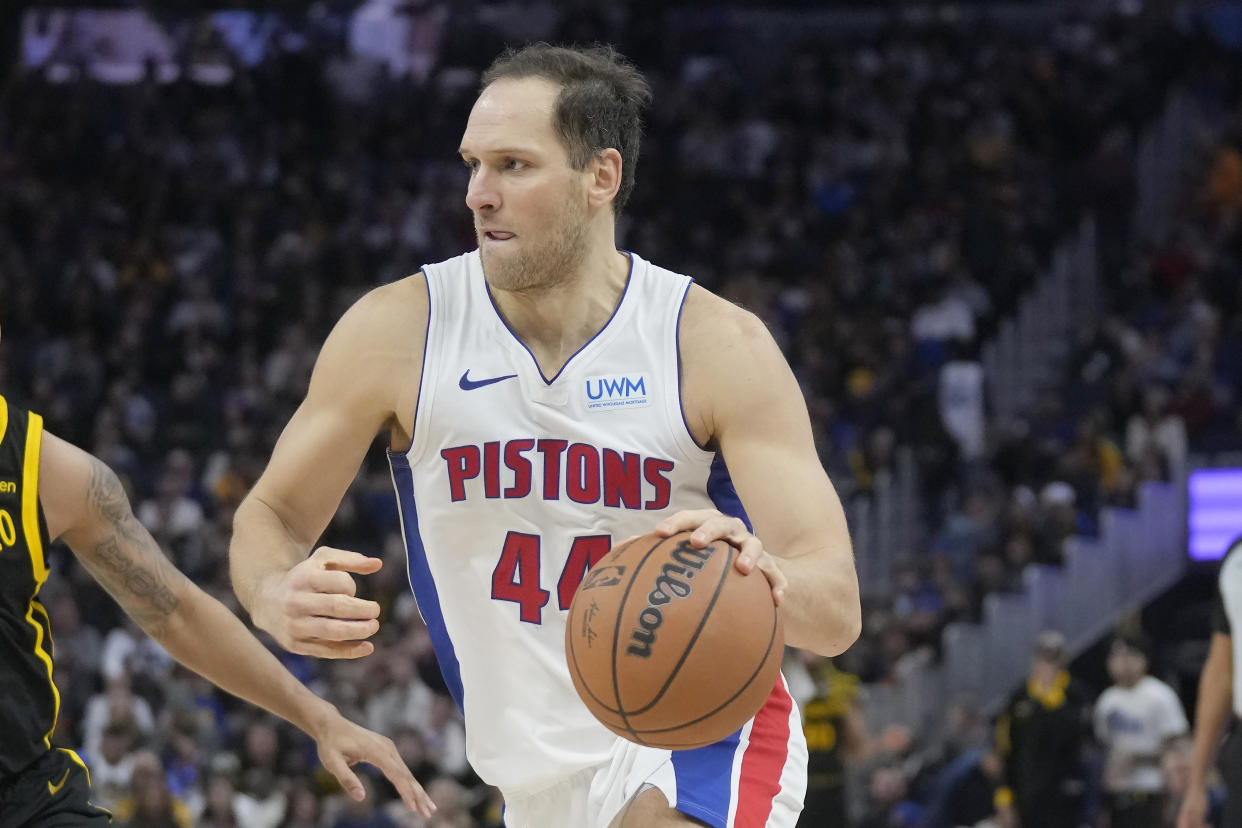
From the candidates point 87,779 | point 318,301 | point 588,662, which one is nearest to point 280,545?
point 87,779

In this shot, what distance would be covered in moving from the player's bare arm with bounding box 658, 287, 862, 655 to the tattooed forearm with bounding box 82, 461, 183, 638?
129 centimetres

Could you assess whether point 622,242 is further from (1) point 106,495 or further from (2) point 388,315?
(1) point 106,495

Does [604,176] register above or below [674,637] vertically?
above

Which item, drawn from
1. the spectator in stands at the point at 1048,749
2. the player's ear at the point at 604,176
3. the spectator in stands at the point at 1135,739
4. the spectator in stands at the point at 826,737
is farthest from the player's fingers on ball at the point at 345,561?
the spectator in stands at the point at 1135,739

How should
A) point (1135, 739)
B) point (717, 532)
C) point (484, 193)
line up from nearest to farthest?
point (717, 532) → point (484, 193) → point (1135, 739)

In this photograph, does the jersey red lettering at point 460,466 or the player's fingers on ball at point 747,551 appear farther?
the jersey red lettering at point 460,466

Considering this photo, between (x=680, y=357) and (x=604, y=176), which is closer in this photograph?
(x=680, y=357)

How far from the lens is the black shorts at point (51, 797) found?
3.59m

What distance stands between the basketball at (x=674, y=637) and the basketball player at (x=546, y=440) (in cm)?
57

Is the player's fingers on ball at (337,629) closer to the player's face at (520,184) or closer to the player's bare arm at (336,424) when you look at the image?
the player's bare arm at (336,424)

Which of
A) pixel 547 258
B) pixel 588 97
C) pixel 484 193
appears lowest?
pixel 547 258

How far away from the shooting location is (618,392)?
407 centimetres

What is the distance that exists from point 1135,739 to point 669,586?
815 centimetres

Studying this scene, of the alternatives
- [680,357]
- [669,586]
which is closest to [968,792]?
[680,357]
